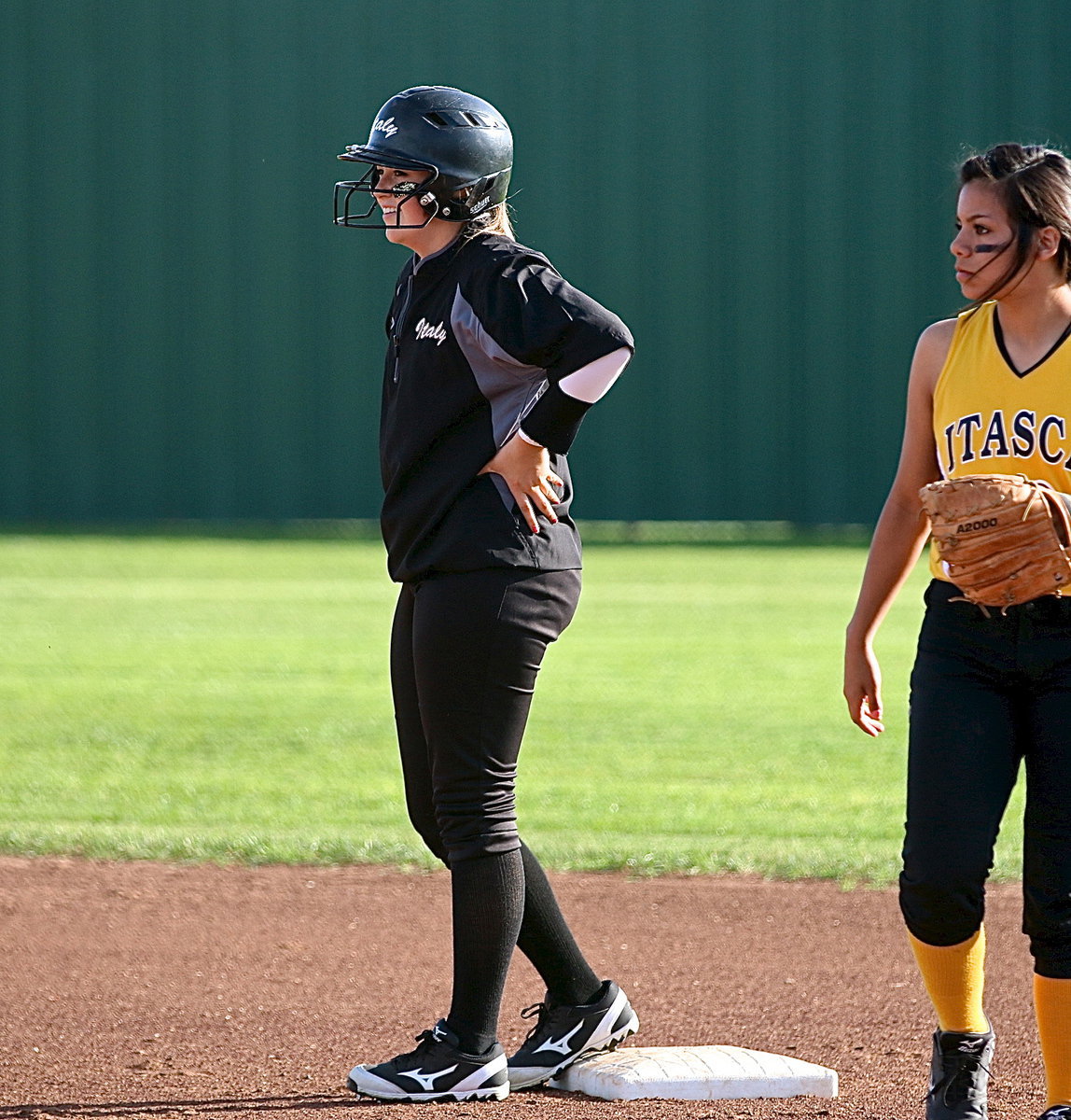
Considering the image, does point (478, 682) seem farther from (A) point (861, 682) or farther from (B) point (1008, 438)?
(B) point (1008, 438)

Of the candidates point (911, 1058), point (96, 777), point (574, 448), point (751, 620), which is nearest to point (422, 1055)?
point (911, 1058)

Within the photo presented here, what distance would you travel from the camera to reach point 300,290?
889 inches

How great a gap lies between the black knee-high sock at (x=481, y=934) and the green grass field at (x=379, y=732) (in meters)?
2.31

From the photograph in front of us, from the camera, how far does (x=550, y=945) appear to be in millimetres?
3254

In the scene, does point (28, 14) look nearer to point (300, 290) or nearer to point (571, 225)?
point (300, 290)

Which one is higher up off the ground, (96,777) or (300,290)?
(300,290)

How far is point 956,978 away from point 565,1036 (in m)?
0.85

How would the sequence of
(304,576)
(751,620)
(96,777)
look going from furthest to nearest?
(304,576)
(751,620)
(96,777)

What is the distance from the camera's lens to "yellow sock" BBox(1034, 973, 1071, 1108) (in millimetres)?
2697

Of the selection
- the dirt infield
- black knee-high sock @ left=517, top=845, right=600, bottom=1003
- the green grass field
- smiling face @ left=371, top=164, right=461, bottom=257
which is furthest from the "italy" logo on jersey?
the green grass field

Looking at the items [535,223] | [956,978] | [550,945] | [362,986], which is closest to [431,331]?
[550,945]

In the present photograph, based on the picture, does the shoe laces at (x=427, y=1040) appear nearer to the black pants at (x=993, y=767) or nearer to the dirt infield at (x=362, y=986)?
the dirt infield at (x=362, y=986)

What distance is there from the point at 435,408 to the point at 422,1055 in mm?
1198

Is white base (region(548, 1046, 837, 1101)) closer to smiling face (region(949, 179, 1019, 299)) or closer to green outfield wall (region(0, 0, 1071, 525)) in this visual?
smiling face (region(949, 179, 1019, 299))
